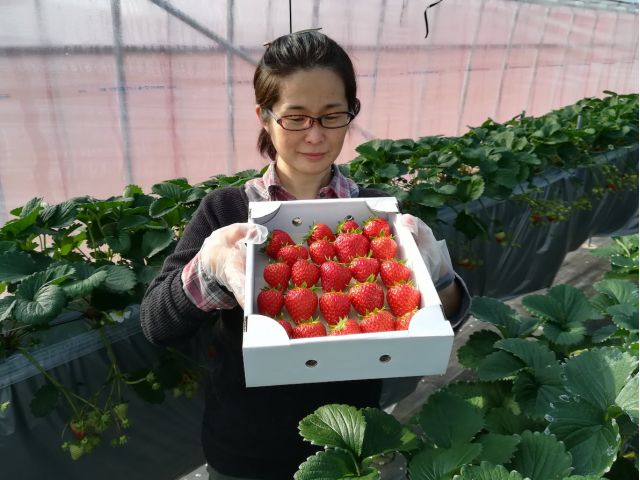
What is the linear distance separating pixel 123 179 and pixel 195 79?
745 millimetres

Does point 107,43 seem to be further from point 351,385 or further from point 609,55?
point 609,55

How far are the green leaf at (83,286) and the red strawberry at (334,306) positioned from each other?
0.63m

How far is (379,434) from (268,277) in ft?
1.08

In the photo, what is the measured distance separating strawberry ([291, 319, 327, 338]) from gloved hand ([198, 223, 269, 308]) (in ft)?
0.33

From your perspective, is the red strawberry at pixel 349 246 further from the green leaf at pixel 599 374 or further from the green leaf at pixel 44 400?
the green leaf at pixel 44 400

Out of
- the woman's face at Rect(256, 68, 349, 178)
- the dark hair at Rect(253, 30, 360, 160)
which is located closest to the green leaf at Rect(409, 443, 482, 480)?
the woman's face at Rect(256, 68, 349, 178)

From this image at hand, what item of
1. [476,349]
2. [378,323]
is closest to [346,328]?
[378,323]

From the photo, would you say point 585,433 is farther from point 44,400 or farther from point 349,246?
point 44,400

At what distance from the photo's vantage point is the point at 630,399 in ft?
2.89

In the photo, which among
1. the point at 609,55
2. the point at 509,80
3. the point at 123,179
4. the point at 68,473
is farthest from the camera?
the point at 609,55

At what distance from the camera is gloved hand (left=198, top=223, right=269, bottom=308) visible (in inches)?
31.9

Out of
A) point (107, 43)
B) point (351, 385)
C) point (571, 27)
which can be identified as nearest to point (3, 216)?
point (107, 43)

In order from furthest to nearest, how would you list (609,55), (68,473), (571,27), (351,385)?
(609,55), (571,27), (68,473), (351,385)

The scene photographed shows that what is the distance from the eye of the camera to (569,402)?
0.95 meters
